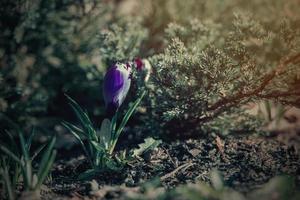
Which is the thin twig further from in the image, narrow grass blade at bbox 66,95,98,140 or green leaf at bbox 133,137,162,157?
narrow grass blade at bbox 66,95,98,140

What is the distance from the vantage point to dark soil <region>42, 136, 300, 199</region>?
1.61 metres

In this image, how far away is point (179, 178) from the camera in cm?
172

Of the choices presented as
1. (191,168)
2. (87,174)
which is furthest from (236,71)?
(87,174)

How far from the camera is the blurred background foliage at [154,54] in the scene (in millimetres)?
1936

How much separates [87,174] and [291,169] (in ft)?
3.01

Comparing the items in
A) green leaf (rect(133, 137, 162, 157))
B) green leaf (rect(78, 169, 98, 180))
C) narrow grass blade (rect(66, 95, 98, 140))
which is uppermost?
narrow grass blade (rect(66, 95, 98, 140))

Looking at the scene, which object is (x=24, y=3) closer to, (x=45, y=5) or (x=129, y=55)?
(x=45, y=5)

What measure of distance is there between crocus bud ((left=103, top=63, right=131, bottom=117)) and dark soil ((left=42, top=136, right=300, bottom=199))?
1.00 ft

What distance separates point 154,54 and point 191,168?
3.64 ft

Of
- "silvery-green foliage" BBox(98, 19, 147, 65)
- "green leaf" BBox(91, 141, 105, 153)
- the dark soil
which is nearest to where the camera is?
the dark soil

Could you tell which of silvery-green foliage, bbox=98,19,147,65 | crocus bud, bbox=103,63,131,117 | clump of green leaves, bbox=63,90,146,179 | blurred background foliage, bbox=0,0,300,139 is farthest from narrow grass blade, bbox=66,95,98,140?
silvery-green foliage, bbox=98,19,147,65

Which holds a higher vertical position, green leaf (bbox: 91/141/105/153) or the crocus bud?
the crocus bud

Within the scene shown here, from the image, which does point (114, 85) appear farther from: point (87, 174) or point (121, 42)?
point (121, 42)

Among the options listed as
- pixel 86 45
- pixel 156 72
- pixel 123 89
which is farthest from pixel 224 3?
pixel 123 89
